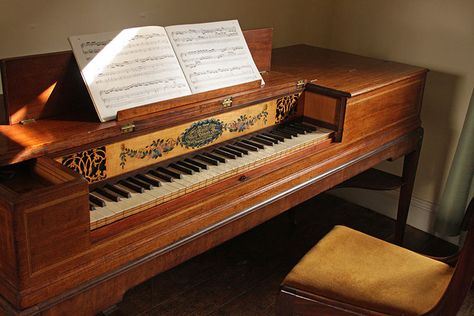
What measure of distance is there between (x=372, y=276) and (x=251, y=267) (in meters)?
1.04

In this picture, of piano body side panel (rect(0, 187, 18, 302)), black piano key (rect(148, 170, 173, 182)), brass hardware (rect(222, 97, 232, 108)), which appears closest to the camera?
piano body side panel (rect(0, 187, 18, 302))

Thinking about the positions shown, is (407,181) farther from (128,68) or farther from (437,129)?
(128,68)

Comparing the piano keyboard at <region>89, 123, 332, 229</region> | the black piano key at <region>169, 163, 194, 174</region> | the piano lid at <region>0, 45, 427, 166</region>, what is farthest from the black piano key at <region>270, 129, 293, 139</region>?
the black piano key at <region>169, 163, 194, 174</region>

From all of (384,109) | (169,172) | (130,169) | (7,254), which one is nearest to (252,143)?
(169,172)

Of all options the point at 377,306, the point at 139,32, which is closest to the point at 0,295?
the point at 139,32

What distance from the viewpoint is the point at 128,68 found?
5.59ft

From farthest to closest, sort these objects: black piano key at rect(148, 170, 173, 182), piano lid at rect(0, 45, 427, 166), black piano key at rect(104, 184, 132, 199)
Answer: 1. black piano key at rect(148, 170, 173, 182)
2. black piano key at rect(104, 184, 132, 199)
3. piano lid at rect(0, 45, 427, 166)

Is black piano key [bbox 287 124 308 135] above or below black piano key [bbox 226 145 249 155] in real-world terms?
below

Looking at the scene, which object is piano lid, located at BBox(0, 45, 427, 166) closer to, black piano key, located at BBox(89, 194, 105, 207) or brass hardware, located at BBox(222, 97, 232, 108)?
brass hardware, located at BBox(222, 97, 232, 108)

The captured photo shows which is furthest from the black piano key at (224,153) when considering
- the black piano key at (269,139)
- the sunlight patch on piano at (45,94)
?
the sunlight patch on piano at (45,94)

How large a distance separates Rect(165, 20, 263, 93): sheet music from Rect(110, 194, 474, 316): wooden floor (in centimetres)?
91

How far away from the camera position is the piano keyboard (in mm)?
1527

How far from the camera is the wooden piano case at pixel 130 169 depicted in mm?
1305

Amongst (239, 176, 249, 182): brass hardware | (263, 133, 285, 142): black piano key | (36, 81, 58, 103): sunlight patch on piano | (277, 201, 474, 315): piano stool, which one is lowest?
(277, 201, 474, 315): piano stool
